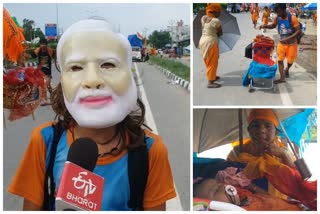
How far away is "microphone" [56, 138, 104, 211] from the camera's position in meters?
1.57

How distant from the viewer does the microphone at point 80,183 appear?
5.16 ft

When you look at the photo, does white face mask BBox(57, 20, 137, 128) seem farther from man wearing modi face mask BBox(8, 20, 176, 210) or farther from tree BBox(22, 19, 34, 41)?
tree BBox(22, 19, 34, 41)

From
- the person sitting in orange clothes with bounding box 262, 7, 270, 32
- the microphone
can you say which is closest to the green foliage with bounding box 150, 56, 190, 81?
the person sitting in orange clothes with bounding box 262, 7, 270, 32

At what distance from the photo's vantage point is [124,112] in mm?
2797

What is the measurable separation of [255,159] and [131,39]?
1.19 metres

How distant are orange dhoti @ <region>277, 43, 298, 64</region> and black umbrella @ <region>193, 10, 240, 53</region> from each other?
31cm

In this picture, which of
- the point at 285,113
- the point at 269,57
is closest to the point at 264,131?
the point at 285,113

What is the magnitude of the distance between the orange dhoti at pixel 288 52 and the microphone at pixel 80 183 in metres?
1.89

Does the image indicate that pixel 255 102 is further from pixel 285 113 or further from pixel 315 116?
pixel 315 116

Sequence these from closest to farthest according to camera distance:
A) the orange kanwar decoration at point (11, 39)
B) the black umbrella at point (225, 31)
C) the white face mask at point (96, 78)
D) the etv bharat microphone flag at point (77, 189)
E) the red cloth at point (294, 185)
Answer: the etv bharat microphone flag at point (77, 189), the white face mask at point (96, 78), the orange kanwar decoration at point (11, 39), the black umbrella at point (225, 31), the red cloth at point (294, 185)

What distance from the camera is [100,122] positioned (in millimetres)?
2750

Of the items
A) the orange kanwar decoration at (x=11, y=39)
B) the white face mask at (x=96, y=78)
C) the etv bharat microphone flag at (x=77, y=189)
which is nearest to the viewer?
the etv bharat microphone flag at (x=77, y=189)

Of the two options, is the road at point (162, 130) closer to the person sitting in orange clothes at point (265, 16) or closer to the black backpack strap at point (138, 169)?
the black backpack strap at point (138, 169)

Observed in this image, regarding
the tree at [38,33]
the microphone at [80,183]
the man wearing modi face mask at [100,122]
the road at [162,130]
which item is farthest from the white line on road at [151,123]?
the microphone at [80,183]
